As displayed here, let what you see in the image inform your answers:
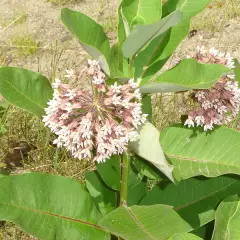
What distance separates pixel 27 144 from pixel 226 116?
5.23 feet

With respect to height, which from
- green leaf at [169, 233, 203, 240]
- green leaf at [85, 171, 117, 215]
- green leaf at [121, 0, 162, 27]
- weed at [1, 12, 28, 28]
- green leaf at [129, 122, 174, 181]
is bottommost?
green leaf at [169, 233, 203, 240]

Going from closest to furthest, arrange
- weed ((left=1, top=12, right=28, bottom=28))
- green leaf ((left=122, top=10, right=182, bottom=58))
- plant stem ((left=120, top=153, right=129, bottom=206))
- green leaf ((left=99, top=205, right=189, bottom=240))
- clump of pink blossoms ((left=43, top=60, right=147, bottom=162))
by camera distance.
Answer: green leaf ((left=122, top=10, right=182, bottom=58)) → clump of pink blossoms ((left=43, top=60, right=147, bottom=162)) → green leaf ((left=99, top=205, right=189, bottom=240)) → plant stem ((left=120, top=153, right=129, bottom=206)) → weed ((left=1, top=12, right=28, bottom=28))

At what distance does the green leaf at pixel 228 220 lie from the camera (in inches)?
49.1

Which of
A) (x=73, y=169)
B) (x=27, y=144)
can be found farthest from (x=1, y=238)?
(x=27, y=144)

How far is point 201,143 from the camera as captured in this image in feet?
4.36

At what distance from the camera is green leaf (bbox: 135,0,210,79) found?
1207 mm

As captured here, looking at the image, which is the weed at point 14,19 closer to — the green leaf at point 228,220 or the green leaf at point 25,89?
the green leaf at point 25,89

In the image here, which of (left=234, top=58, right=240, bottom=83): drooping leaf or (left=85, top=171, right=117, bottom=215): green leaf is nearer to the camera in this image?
(left=234, top=58, right=240, bottom=83): drooping leaf

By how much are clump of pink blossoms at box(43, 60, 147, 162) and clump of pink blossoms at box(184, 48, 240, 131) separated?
0.65 feet

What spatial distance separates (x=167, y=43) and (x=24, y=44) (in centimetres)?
275

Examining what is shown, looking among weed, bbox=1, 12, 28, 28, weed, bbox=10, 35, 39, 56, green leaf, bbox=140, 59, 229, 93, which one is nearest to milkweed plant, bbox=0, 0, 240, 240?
green leaf, bbox=140, 59, 229, 93

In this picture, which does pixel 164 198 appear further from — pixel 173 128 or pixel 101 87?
pixel 101 87

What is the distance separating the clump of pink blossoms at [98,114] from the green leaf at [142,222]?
181 mm

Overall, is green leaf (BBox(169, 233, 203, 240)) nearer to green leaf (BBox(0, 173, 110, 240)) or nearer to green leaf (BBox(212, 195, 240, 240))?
green leaf (BBox(212, 195, 240, 240))
